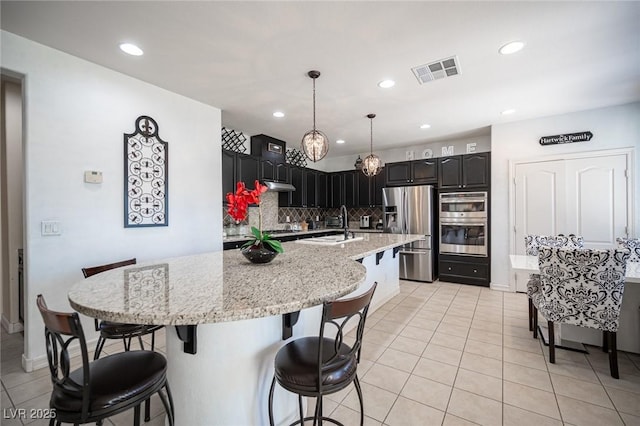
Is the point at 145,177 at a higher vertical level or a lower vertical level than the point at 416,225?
higher

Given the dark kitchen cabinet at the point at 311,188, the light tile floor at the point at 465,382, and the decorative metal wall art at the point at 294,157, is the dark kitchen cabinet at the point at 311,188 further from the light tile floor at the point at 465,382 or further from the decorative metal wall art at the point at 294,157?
the light tile floor at the point at 465,382

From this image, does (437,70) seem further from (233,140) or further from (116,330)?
(116,330)

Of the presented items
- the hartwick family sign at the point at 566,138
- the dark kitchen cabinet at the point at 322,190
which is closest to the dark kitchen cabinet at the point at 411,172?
the dark kitchen cabinet at the point at 322,190

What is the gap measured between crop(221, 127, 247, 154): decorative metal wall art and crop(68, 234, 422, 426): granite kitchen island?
3231 mm

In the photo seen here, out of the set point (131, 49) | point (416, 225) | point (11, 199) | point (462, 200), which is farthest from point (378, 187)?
point (11, 199)

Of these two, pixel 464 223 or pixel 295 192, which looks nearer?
pixel 464 223

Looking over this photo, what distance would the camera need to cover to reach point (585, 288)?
2145mm

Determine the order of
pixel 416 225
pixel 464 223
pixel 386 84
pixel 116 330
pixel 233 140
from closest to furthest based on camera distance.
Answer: pixel 116 330 → pixel 386 84 → pixel 233 140 → pixel 464 223 → pixel 416 225

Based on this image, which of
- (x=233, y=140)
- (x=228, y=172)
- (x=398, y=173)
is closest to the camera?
(x=228, y=172)

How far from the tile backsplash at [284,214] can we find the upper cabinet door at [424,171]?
1.23 metres

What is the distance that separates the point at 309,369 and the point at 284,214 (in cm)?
476

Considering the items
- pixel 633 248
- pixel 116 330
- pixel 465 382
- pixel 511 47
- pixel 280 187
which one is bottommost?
pixel 465 382

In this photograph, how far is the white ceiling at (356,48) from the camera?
6.31 feet

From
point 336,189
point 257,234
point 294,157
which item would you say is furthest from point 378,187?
point 257,234
